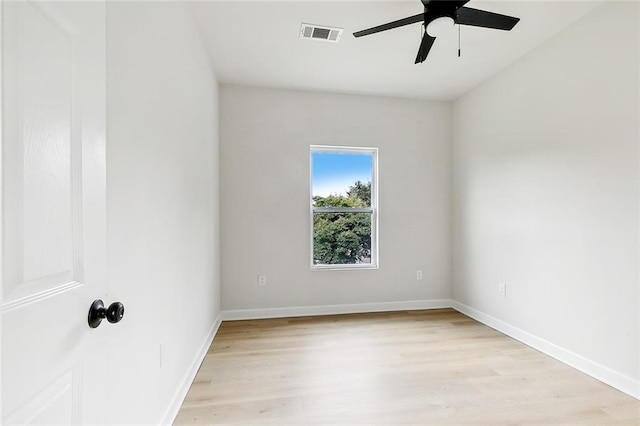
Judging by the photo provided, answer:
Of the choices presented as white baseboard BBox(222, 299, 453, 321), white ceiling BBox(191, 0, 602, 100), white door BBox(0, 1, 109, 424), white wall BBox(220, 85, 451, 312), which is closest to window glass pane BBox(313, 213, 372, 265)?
white wall BBox(220, 85, 451, 312)

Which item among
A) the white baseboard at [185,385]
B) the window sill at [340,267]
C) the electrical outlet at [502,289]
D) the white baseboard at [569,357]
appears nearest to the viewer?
the white baseboard at [185,385]

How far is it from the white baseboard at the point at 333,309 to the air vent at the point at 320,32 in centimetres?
286

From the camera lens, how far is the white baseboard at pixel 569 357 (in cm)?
204

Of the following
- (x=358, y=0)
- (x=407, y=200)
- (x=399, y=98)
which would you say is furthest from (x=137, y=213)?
(x=399, y=98)

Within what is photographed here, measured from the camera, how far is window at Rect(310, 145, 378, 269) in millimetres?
3789

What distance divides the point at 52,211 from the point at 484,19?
97.6 inches

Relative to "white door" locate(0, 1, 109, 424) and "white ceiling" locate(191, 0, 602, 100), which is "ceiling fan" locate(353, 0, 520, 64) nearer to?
"white ceiling" locate(191, 0, 602, 100)

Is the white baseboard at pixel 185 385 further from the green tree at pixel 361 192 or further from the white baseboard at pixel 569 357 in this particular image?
the white baseboard at pixel 569 357

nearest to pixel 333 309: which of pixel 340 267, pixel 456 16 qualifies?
pixel 340 267

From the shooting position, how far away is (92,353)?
31.4 inches

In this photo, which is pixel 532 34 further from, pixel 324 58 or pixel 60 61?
pixel 60 61

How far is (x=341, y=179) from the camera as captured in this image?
3859 mm

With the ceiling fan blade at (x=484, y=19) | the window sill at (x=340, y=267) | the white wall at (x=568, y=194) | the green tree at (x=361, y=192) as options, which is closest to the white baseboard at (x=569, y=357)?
the white wall at (x=568, y=194)

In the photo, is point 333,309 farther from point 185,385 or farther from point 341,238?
point 185,385
